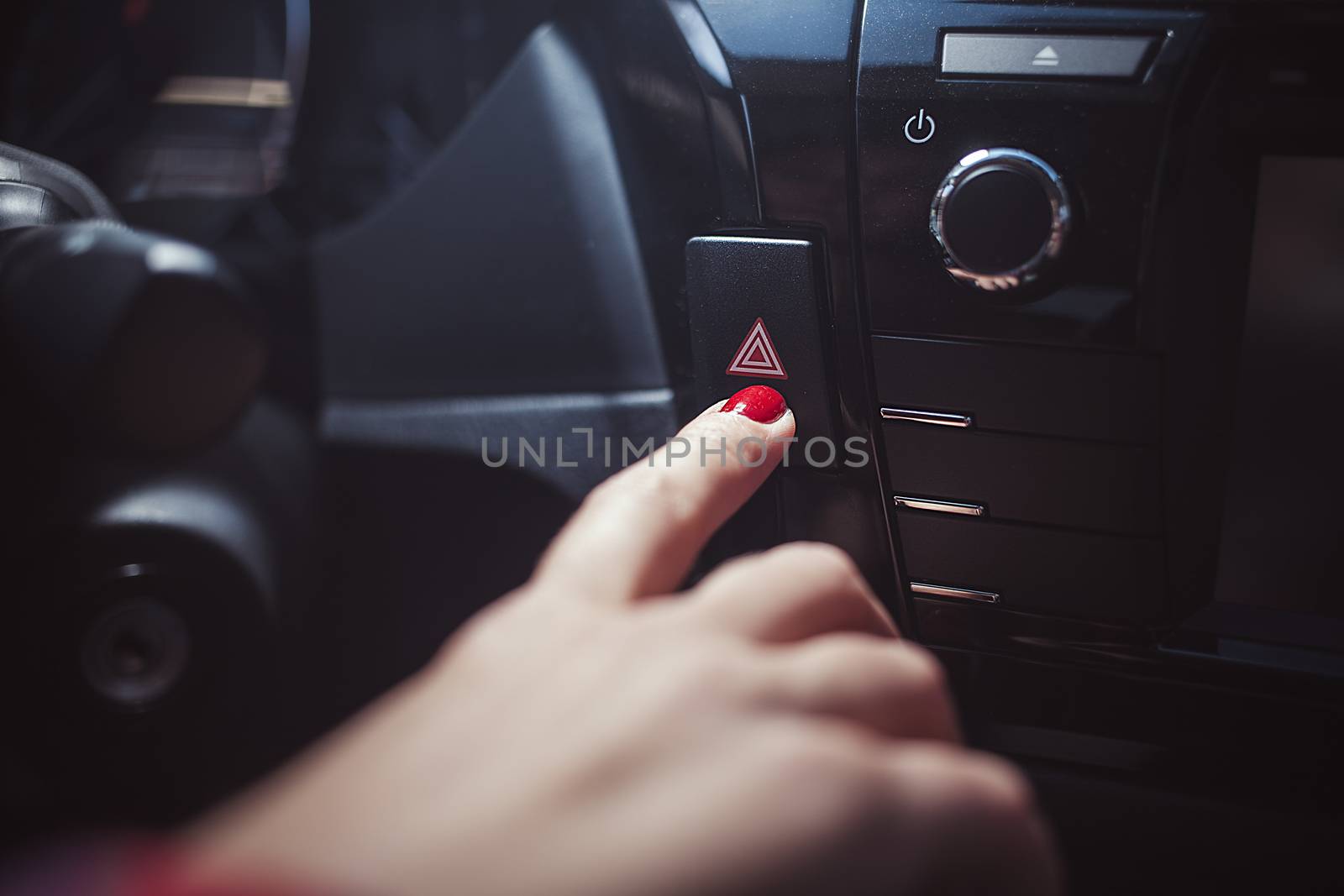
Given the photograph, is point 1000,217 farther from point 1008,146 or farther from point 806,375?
point 806,375

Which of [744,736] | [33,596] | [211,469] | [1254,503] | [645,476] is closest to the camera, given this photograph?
[744,736]

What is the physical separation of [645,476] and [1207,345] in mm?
442

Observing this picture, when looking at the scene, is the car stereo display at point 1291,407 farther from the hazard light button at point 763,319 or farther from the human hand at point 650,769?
the human hand at point 650,769

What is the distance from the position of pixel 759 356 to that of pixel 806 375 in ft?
0.13

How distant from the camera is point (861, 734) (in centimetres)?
35

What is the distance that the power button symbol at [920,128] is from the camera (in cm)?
70

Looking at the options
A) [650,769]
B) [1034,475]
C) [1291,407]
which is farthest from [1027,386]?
[650,769]

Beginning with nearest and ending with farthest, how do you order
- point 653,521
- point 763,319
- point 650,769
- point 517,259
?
point 650,769 → point 653,521 → point 763,319 → point 517,259

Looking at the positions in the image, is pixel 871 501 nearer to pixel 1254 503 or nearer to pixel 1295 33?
pixel 1254 503

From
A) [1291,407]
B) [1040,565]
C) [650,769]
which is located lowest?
[1040,565]

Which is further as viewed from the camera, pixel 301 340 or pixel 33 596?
pixel 301 340

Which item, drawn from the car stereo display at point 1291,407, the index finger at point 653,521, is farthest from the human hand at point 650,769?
the car stereo display at point 1291,407

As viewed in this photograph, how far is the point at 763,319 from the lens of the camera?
0.78 metres

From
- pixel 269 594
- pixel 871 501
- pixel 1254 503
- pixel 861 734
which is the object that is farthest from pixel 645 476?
pixel 269 594
